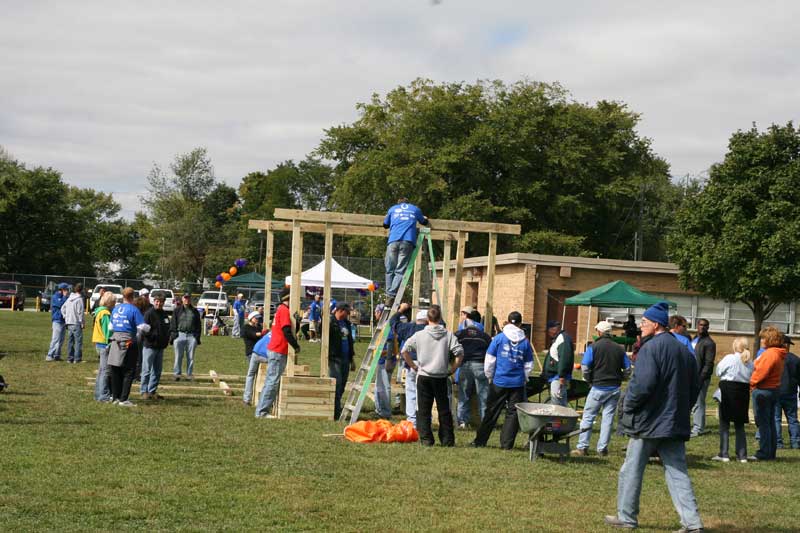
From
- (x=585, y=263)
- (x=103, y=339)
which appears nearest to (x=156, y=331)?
(x=103, y=339)

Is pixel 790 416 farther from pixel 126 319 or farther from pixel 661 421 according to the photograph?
pixel 126 319

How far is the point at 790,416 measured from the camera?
14.1 metres

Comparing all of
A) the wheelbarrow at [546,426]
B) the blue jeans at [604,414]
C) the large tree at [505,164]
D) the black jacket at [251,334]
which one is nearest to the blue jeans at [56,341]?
the black jacket at [251,334]

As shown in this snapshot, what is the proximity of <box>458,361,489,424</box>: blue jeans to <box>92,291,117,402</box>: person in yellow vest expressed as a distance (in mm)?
5398

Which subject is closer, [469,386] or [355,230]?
[469,386]

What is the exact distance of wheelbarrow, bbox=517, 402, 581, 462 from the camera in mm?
10734

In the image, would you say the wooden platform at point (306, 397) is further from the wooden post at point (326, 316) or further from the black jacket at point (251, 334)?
the black jacket at point (251, 334)

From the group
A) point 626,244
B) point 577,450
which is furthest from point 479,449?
point 626,244

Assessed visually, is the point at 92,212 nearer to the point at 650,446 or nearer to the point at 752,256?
the point at 752,256

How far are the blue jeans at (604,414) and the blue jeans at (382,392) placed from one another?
11.3 feet

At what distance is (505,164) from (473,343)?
3563cm

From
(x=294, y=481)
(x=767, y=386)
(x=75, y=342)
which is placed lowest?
(x=294, y=481)

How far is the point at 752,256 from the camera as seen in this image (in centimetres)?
3006

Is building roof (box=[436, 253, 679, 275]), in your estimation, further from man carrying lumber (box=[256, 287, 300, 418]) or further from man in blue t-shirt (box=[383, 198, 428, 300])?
man carrying lumber (box=[256, 287, 300, 418])
